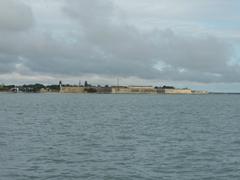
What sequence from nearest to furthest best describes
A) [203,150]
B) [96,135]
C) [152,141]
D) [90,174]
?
[90,174] < [203,150] < [152,141] < [96,135]

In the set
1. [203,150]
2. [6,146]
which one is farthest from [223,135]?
[6,146]

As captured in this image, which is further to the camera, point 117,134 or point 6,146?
point 117,134

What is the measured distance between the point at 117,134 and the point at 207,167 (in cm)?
2105

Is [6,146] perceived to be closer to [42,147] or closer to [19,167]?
[42,147]

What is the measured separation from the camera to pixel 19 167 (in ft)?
98.8

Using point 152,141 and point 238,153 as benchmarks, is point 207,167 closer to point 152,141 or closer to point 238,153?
point 238,153

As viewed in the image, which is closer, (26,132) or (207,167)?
(207,167)

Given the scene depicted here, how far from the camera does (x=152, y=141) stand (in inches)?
1769

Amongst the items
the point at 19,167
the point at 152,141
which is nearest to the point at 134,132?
the point at 152,141

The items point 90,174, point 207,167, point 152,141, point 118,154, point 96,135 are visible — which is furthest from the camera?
point 96,135

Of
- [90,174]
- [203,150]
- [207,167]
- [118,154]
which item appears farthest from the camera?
[203,150]

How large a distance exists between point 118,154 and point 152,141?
926 cm

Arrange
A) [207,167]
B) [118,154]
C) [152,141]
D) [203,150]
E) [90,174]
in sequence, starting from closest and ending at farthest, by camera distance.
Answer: [90,174] → [207,167] → [118,154] → [203,150] → [152,141]

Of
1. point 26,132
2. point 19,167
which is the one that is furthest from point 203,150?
point 26,132
